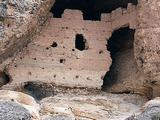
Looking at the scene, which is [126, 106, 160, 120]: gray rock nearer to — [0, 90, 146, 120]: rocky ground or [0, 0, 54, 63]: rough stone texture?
[0, 90, 146, 120]: rocky ground

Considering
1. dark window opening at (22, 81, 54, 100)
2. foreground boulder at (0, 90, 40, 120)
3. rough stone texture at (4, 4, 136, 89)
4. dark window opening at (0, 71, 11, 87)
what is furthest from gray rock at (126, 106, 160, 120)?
dark window opening at (0, 71, 11, 87)

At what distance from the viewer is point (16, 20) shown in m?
13.8

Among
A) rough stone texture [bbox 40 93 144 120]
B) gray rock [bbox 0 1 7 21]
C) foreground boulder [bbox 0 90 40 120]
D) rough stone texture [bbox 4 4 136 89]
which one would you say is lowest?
rough stone texture [bbox 40 93 144 120]

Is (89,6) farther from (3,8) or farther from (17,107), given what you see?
(17,107)

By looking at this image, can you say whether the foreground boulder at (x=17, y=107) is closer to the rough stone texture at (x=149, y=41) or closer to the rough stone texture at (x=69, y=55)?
the rough stone texture at (x=69, y=55)

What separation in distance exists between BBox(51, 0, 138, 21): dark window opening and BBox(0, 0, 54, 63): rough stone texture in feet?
8.19

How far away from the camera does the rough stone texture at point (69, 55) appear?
14875mm

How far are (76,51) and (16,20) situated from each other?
2079 millimetres

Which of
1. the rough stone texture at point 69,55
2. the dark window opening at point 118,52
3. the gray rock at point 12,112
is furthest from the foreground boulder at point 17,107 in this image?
the dark window opening at point 118,52

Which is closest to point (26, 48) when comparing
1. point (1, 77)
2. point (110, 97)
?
point (1, 77)

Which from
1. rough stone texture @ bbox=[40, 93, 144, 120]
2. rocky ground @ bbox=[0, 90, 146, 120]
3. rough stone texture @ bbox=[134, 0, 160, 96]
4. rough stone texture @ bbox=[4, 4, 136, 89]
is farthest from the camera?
rough stone texture @ bbox=[4, 4, 136, 89]

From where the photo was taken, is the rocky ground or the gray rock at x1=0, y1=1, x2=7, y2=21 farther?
the gray rock at x1=0, y1=1, x2=7, y2=21

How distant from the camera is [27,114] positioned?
12102 millimetres

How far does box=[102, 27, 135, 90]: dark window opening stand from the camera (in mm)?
15684
